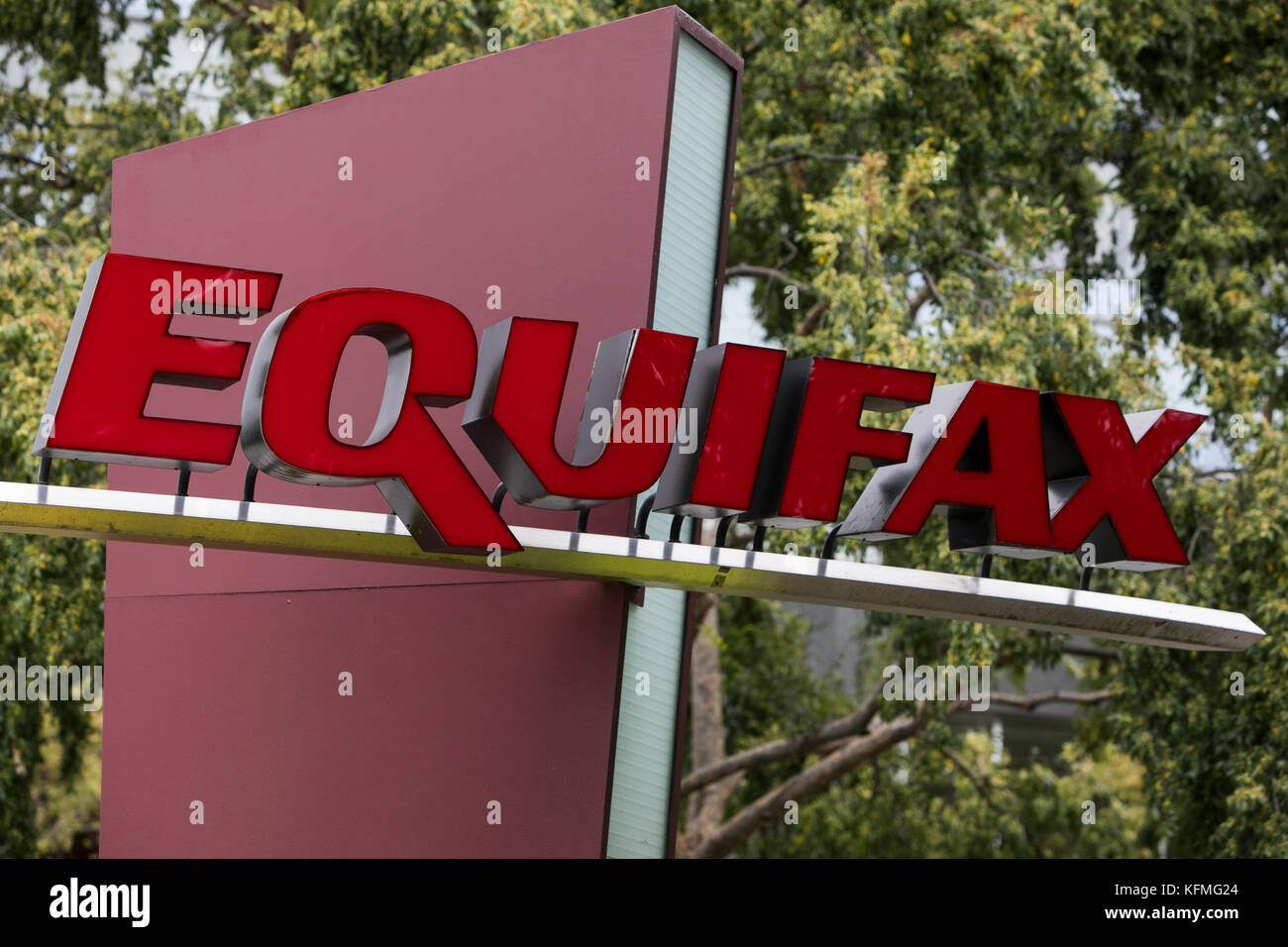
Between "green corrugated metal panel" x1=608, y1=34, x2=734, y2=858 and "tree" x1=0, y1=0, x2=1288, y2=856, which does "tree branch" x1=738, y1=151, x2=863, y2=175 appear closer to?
"tree" x1=0, y1=0, x2=1288, y2=856

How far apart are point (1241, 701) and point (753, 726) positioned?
7.19 meters

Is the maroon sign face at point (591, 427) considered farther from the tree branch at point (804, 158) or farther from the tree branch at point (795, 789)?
the tree branch at point (795, 789)

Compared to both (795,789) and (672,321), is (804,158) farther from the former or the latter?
(672,321)

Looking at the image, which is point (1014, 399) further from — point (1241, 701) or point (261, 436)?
point (1241, 701)

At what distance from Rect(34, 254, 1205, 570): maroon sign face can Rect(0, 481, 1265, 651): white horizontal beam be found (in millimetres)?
207

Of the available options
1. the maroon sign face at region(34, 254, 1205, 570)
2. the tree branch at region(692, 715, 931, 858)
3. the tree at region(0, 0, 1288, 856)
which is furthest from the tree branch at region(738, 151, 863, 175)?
the maroon sign face at region(34, 254, 1205, 570)

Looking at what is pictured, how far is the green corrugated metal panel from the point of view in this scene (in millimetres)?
7504

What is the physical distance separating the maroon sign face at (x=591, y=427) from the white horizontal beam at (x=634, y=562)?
207 millimetres

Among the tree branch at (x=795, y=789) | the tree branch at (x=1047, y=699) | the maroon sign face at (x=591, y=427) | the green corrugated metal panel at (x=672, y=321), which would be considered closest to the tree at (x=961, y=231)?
the tree branch at (x=795, y=789)

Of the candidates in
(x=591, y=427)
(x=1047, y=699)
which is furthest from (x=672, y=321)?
(x=1047, y=699)

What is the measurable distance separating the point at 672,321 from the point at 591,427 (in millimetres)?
1251
